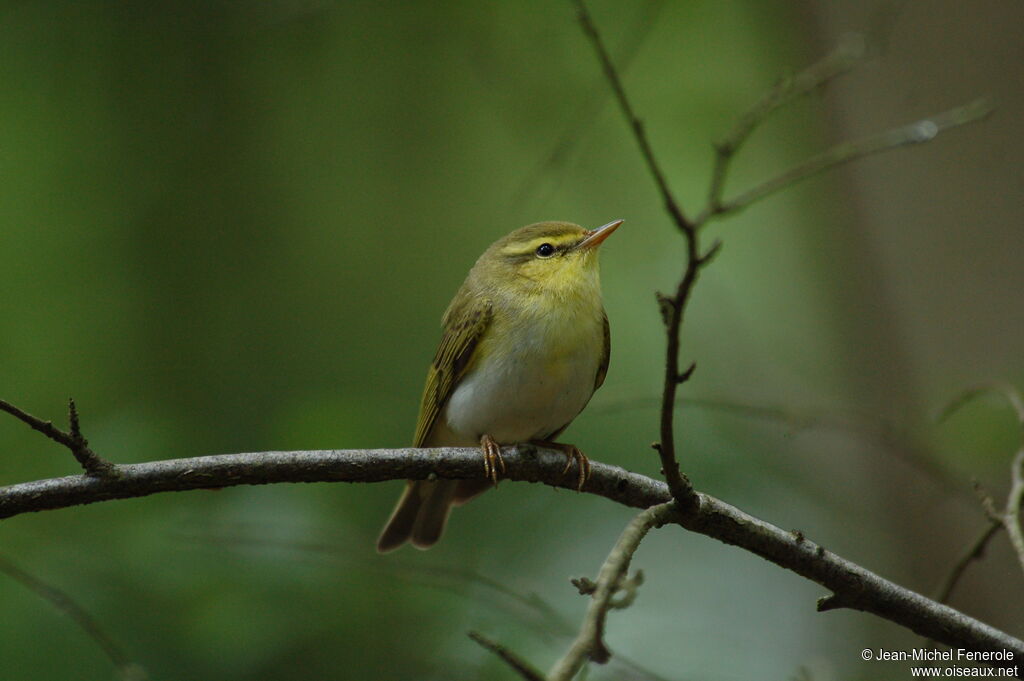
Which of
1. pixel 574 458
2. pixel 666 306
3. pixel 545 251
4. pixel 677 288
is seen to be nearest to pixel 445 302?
pixel 545 251

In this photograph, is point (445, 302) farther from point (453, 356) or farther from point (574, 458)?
point (574, 458)

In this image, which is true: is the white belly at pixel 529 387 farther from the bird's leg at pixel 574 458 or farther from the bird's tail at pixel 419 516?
the bird's tail at pixel 419 516

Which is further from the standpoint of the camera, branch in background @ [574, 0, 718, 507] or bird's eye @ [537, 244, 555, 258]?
bird's eye @ [537, 244, 555, 258]

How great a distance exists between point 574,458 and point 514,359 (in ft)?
2.19

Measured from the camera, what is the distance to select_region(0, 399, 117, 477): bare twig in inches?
98.9

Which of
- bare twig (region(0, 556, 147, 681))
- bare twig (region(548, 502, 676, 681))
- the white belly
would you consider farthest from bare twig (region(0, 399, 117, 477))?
the white belly

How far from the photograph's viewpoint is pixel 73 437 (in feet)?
8.71

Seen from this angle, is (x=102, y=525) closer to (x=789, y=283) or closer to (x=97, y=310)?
(x=97, y=310)

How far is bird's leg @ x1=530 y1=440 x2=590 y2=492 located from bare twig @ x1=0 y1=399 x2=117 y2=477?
1.53 m

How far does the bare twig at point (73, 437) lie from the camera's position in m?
2.51

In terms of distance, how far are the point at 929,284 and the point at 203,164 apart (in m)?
4.86

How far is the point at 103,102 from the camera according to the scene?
6590mm

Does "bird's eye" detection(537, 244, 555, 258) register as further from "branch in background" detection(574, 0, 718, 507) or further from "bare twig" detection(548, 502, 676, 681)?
"bare twig" detection(548, 502, 676, 681)

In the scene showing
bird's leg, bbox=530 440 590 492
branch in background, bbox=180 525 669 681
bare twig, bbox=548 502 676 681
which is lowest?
branch in background, bbox=180 525 669 681
